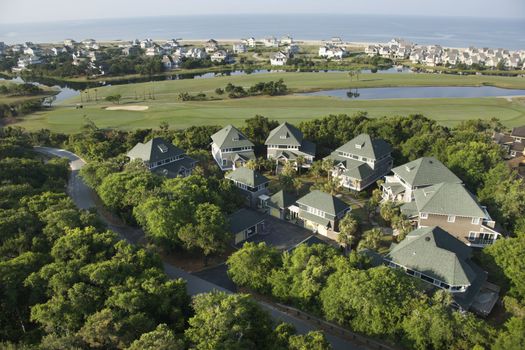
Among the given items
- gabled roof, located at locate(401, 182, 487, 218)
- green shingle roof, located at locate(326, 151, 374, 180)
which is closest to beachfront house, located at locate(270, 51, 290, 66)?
green shingle roof, located at locate(326, 151, 374, 180)

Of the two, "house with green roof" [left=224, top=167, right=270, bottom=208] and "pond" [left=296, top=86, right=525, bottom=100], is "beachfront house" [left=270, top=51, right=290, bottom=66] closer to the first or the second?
"pond" [left=296, top=86, right=525, bottom=100]

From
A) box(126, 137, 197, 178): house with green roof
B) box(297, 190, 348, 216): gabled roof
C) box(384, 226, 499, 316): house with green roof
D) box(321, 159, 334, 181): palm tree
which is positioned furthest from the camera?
box(126, 137, 197, 178): house with green roof

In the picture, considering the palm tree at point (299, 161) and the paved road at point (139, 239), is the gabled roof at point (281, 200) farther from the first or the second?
the paved road at point (139, 239)

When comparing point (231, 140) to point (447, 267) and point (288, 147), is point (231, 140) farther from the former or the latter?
point (447, 267)


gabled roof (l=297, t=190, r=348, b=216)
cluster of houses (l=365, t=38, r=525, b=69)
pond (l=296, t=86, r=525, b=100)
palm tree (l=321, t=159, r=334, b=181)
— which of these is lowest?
gabled roof (l=297, t=190, r=348, b=216)


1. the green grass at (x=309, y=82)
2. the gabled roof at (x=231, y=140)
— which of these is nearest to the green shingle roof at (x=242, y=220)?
the gabled roof at (x=231, y=140)

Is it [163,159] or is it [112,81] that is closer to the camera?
[163,159]

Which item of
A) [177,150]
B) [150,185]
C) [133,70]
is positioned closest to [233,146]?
[177,150]

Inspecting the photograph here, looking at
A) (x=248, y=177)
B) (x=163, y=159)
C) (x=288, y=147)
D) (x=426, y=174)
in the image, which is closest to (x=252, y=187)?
(x=248, y=177)
